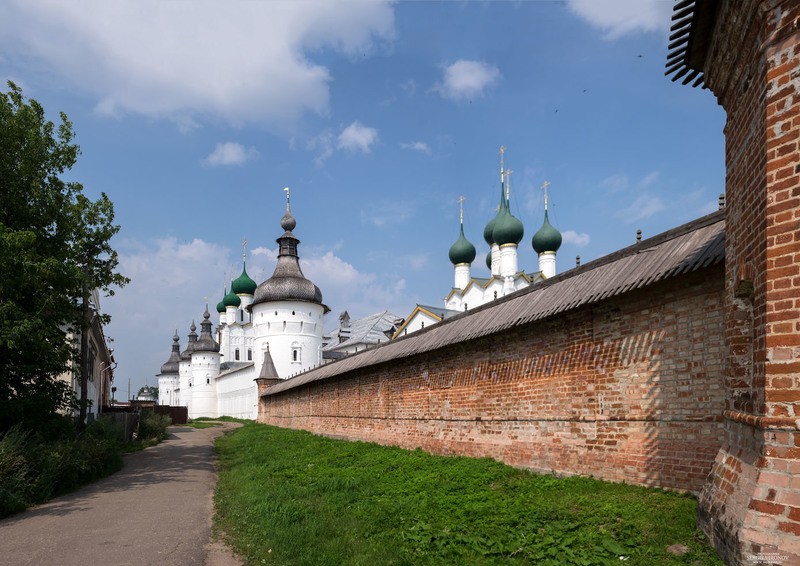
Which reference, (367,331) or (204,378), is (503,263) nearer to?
(367,331)

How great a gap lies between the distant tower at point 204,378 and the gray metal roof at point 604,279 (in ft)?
157

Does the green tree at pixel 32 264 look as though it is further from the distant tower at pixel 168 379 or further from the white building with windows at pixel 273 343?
the distant tower at pixel 168 379

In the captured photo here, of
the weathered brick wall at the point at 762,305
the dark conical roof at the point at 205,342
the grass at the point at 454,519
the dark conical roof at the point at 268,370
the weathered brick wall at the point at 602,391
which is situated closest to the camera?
the weathered brick wall at the point at 762,305

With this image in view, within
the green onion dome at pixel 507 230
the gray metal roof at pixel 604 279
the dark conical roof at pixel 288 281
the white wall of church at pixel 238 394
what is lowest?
the white wall of church at pixel 238 394

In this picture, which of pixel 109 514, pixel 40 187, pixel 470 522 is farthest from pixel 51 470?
pixel 470 522

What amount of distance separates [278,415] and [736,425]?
91.2 ft

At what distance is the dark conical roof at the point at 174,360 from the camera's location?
7694 centimetres

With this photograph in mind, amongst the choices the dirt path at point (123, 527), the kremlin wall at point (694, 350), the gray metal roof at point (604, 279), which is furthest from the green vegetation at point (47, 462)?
the gray metal roof at point (604, 279)

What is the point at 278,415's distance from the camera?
98.8ft

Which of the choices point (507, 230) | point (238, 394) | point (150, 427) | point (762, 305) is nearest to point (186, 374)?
point (238, 394)

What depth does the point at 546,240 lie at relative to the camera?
42594 millimetres

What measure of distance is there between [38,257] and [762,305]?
472 inches

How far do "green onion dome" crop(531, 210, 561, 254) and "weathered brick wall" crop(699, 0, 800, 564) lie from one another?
3873cm

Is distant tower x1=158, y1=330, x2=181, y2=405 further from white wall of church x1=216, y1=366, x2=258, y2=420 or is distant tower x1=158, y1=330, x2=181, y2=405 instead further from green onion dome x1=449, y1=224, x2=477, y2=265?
green onion dome x1=449, y1=224, x2=477, y2=265
